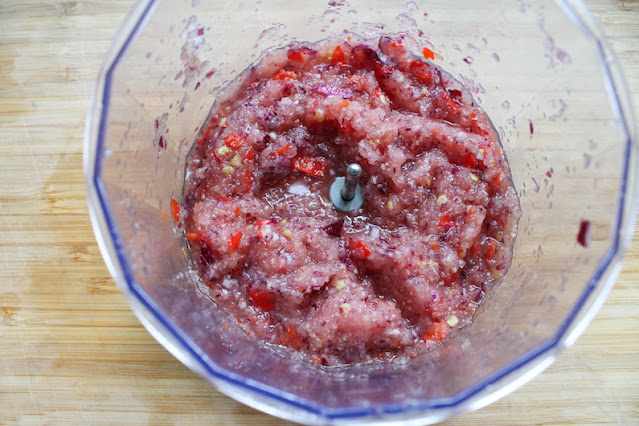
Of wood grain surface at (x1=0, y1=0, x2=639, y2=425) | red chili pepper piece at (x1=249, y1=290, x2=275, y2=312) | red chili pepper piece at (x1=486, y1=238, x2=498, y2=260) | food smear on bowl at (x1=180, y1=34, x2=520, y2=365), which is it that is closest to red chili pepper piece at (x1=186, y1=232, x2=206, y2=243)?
food smear on bowl at (x1=180, y1=34, x2=520, y2=365)

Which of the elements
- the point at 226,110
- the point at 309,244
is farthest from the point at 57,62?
the point at 309,244

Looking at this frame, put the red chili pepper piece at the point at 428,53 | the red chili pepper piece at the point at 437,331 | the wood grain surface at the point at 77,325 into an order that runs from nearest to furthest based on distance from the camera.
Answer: the red chili pepper piece at the point at 437,331, the wood grain surface at the point at 77,325, the red chili pepper piece at the point at 428,53

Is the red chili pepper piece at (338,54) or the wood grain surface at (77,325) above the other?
the red chili pepper piece at (338,54)

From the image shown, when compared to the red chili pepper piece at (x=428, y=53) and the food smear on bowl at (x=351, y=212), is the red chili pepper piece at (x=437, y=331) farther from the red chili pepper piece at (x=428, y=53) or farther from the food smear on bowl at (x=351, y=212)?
the red chili pepper piece at (x=428, y=53)

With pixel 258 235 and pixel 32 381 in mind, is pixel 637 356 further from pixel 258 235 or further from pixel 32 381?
pixel 32 381

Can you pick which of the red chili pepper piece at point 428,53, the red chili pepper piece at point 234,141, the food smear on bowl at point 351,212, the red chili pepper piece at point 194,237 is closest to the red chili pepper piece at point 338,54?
the food smear on bowl at point 351,212

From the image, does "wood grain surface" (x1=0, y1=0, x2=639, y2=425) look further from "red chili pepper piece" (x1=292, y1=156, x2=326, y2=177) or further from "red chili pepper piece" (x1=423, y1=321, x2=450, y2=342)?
"red chili pepper piece" (x1=292, y1=156, x2=326, y2=177)

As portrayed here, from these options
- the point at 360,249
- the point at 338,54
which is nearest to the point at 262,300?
the point at 360,249

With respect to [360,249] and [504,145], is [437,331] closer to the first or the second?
[360,249]
